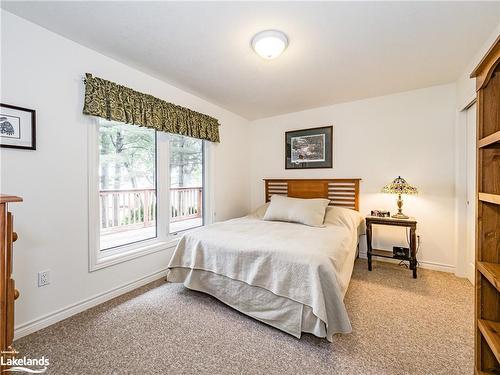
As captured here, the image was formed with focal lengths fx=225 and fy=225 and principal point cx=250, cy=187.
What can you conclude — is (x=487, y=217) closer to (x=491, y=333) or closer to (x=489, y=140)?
(x=489, y=140)

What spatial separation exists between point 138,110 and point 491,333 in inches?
121

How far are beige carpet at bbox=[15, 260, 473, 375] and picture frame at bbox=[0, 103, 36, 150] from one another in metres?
1.46

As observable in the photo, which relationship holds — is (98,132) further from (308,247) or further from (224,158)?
(308,247)

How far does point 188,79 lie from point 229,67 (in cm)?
60

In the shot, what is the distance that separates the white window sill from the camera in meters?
2.20

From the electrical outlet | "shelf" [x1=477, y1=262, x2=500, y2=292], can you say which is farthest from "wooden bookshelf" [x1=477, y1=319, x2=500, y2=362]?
the electrical outlet

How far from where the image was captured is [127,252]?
97.3 inches

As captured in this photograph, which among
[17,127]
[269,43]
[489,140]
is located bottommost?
[489,140]

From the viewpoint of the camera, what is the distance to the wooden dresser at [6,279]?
0.98 meters

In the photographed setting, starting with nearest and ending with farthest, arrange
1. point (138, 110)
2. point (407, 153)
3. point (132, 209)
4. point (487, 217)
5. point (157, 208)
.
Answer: point (487, 217)
point (138, 110)
point (157, 208)
point (407, 153)
point (132, 209)

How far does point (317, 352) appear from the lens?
61.2 inches

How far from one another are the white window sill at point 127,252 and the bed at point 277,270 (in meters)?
0.46

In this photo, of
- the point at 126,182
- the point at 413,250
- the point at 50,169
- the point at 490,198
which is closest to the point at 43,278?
the point at 50,169

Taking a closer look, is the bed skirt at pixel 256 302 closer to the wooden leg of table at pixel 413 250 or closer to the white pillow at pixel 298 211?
the white pillow at pixel 298 211
